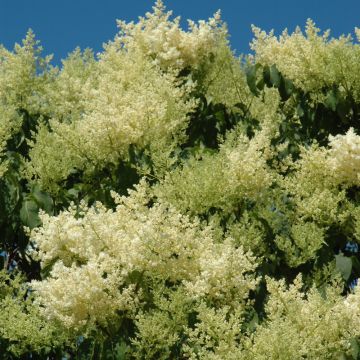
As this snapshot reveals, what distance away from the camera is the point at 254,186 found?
15.1 ft

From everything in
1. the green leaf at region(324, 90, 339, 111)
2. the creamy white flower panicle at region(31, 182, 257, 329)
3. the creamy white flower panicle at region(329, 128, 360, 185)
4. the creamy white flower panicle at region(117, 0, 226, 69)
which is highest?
the creamy white flower panicle at region(117, 0, 226, 69)

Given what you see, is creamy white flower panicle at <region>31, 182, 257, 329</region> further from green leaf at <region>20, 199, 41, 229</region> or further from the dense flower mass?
green leaf at <region>20, 199, 41, 229</region>

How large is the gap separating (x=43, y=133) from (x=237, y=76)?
68.6 inches

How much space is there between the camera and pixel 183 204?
4.47 metres

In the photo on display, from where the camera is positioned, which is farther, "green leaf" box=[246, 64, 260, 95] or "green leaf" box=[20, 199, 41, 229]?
"green leaf" box=[246, 64, 260, 95]

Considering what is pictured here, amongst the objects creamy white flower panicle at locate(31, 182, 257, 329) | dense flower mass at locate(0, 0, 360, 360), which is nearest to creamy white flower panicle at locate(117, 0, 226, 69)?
dense flower mass at locate(0, 0, 360, 360)

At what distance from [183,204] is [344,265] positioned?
89 centimetres

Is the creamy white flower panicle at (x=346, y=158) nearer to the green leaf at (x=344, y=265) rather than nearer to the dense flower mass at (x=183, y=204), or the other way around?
the dense flower mass at (x=183, y=204)

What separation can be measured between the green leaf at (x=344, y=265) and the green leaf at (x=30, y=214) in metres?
1.64

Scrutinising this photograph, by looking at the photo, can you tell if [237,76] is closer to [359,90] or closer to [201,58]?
[201,58]

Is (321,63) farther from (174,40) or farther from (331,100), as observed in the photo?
(174,40)

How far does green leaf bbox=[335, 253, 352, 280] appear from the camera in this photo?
451 cm

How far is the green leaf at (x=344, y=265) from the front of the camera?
14.8 feet

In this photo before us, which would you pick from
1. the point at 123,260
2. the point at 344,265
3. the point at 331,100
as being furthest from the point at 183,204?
the point at 331,100
